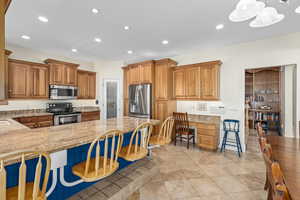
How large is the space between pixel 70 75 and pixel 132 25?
117 inches

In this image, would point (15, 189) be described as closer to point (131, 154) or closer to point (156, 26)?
point (131, 154)

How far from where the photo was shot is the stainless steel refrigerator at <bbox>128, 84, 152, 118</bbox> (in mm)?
4445

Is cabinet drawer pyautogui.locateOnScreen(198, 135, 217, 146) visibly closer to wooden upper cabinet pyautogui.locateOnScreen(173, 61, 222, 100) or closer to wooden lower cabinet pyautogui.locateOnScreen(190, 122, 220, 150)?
wooden lower cabinet pyautogui.locateOnScreen(190, 122, 220, 150)

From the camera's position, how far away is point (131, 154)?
1.72m

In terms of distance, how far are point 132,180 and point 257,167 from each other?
2.69 m

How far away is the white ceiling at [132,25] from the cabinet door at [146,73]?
53cm

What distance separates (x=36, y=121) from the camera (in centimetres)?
371

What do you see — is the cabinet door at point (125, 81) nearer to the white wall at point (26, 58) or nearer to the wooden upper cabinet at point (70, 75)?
the wooden upper cabinet at point (70, 75)

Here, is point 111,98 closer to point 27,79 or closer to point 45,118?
point 45,118

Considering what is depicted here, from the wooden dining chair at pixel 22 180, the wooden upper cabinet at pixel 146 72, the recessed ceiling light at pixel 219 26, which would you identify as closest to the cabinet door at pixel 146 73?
the wooden upper cabinet at pixel 146 72

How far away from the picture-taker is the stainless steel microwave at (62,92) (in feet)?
14.0

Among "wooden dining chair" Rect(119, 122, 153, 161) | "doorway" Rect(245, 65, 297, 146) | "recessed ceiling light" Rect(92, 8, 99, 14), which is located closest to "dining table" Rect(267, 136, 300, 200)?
"wooden dining chair" Rect(119, 122, 153, 161)

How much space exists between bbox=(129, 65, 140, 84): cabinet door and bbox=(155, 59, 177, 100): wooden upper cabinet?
0.63 meters

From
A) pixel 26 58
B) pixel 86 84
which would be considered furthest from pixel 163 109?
pixel 26 58
